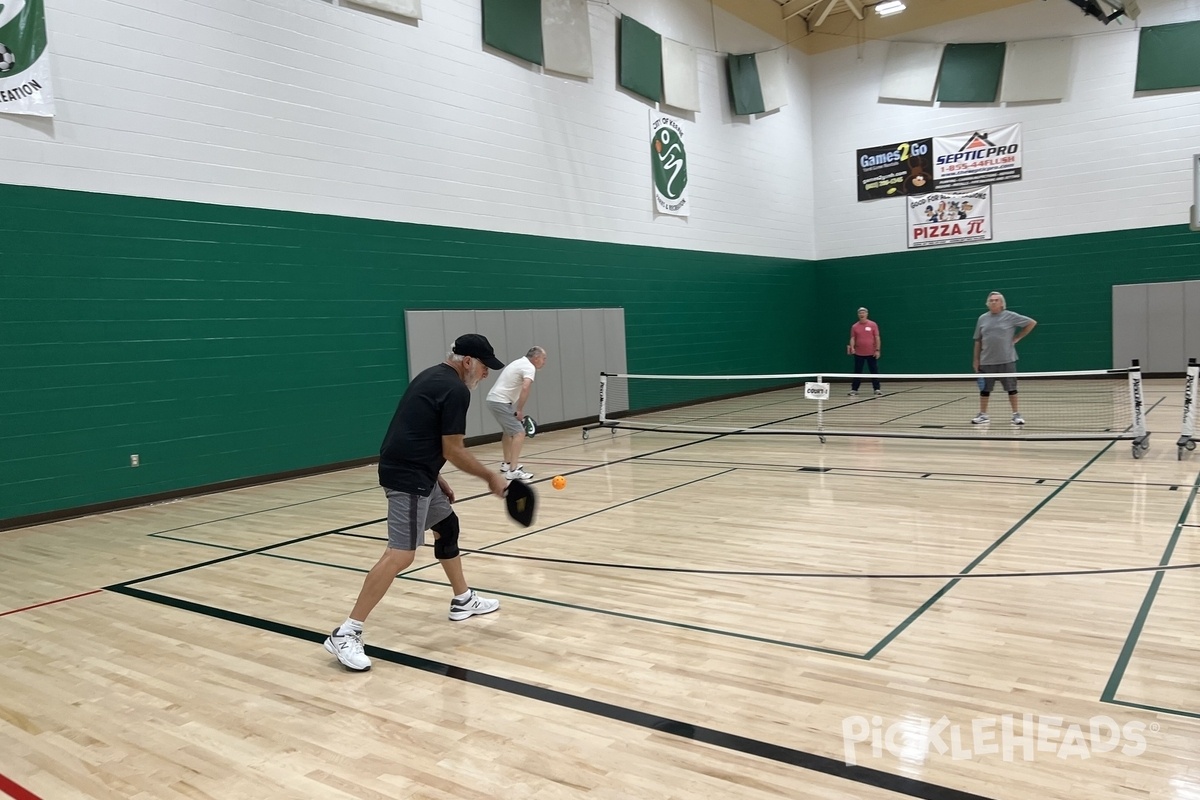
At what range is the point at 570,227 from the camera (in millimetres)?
15664

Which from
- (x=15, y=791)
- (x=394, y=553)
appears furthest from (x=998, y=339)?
(x=15, y=791)

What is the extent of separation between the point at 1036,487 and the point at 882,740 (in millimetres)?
5842

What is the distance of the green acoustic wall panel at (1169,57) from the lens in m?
17.9

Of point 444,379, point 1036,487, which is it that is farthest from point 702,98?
point 444,379

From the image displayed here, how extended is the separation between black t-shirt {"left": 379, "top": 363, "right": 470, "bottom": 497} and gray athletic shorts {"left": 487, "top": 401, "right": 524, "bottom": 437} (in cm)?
507

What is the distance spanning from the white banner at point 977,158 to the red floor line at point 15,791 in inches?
849

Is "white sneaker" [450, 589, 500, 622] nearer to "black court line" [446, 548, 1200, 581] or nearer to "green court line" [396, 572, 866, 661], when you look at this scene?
"green court line" [396, 572, 866, 661]

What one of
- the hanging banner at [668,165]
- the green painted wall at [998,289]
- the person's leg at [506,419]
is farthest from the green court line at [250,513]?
the green painted wall at [998,289]

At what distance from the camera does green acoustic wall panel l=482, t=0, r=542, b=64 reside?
1380 centimetres

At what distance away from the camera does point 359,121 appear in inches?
470

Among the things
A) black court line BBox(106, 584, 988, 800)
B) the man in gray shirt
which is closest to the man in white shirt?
black court line BBox(106, 584, 988, 800)

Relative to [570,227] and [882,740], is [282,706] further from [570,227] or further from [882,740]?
[570,227]

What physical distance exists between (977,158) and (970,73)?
1979 millimetres

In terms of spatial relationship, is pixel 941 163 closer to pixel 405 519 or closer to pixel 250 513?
pixel 250 513
